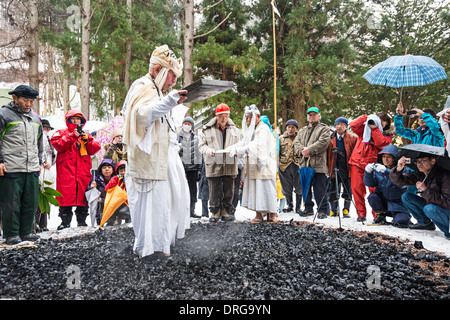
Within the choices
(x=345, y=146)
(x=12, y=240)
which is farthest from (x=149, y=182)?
(x=345, y=146)

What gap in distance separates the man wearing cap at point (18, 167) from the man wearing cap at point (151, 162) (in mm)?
1995

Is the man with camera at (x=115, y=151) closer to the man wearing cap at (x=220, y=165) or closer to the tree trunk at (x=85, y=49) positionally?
the man wearing cap at (x=220, y=165)

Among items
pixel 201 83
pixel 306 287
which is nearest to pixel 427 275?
pixel 306 287

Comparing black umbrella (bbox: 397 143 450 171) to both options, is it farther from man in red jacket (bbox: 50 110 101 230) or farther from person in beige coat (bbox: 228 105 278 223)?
man in red jacket (bbox: 50 110 101 230)

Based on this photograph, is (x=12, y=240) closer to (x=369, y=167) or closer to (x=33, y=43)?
(x=369, y=167)

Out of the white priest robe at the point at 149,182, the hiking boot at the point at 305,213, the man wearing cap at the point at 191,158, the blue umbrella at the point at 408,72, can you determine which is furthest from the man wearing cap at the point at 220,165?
the blue umbrella at the point at 408,72

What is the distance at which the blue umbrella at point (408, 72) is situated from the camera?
5.64m

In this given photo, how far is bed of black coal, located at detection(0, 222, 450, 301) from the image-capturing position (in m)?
2.81

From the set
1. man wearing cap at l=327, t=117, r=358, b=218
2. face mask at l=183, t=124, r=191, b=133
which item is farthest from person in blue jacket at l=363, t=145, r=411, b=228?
face mask at l=183, t=124, r=191, b=133

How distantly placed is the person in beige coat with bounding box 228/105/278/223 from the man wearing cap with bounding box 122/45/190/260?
2.34 m

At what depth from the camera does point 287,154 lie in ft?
24.9

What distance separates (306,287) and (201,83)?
210 cm

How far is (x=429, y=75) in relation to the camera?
18.8ft

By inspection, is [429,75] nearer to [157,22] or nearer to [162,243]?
[162,243]
